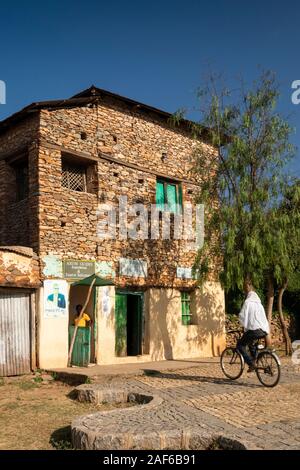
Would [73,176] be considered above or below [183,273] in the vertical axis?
above

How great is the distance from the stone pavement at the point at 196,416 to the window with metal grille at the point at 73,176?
568cm

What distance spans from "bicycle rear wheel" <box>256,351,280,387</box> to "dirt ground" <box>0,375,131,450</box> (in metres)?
2.61

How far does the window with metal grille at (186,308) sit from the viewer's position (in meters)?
15.7

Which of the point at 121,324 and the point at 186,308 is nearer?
the point at 121,324

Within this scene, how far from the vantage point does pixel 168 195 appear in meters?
15.8

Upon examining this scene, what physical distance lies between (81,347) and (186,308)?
4637 mm

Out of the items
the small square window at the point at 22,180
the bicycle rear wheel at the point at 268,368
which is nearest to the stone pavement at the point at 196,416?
the bicycle rear wheel at the point at 268,368

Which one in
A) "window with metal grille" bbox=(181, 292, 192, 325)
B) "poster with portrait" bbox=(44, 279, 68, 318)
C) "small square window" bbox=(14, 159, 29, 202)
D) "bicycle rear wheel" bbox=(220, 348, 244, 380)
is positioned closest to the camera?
"bicycle rear wheel" bbox=(220, 348, 244, 380)

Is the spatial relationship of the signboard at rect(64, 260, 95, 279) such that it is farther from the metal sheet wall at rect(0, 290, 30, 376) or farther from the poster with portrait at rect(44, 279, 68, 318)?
the metal sheet wall at rect(0, 290, 30, 376)

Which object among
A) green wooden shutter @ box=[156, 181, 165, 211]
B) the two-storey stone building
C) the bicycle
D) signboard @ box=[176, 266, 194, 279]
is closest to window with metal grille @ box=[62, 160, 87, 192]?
the two-storey stone building

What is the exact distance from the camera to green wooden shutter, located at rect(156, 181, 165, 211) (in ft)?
50.5

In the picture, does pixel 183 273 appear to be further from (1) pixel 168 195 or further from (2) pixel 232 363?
(2) pixel 232 363

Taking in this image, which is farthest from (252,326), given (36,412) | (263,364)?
(36,412)

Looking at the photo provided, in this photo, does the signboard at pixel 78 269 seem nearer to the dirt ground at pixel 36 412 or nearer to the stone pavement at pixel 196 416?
the dirt ground at pixel 36 412
